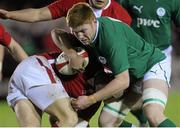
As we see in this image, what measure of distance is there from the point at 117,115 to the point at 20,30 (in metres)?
4.20

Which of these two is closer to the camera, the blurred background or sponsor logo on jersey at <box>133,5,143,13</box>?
sponsor logo on jersey at <box>133,5,143,13</box>

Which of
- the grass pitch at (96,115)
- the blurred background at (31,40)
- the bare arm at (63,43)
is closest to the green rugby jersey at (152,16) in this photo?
the bare arm at (63,43)

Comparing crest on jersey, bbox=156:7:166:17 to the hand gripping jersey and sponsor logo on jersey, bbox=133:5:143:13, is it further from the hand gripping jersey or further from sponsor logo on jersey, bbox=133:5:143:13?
the hand gripping jersey

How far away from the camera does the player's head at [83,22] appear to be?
495 cm

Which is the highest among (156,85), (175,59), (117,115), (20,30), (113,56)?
(113,56)

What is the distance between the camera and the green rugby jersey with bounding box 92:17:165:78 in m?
4.96

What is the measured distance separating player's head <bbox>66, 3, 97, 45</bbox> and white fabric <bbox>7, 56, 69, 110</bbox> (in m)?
0.43

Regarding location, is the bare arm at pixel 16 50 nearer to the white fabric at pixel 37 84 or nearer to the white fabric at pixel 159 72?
the white fabric at pixel 37 84

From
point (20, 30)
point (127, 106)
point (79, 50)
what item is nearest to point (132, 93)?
point (127, 106)

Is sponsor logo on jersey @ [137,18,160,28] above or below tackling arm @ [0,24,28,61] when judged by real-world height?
below

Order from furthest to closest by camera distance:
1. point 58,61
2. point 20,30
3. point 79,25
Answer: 1. point 20,30
2. point 58,61
3. point 79,25

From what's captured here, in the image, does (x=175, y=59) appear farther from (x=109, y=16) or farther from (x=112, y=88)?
(x=112, y=88)

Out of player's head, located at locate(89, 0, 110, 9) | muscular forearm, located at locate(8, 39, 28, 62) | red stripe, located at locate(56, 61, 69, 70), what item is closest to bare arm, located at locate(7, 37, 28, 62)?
muscular forearm, located at locate(8, 39, 28, 62)

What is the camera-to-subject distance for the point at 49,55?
543 centimetres
